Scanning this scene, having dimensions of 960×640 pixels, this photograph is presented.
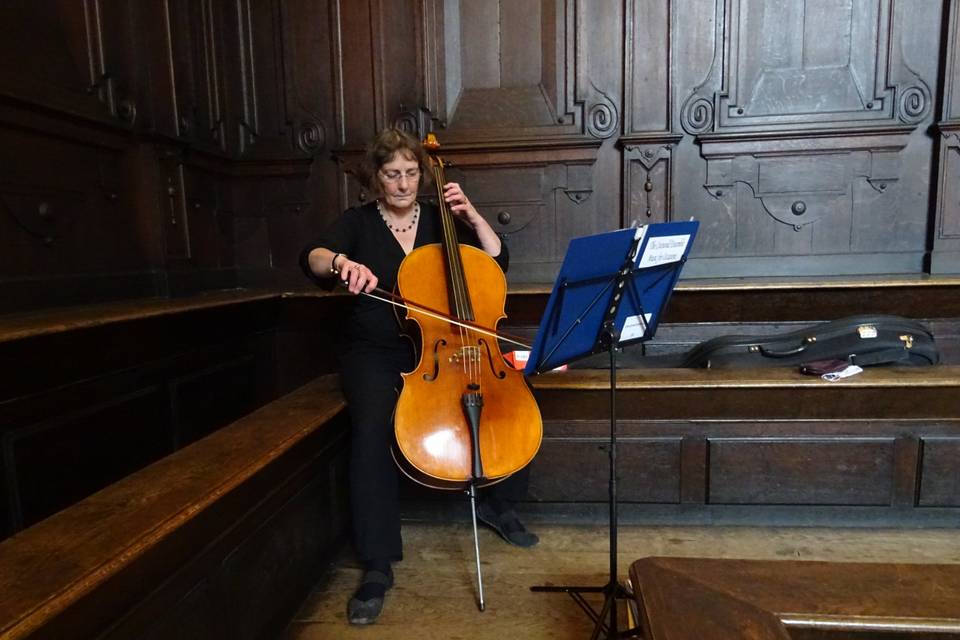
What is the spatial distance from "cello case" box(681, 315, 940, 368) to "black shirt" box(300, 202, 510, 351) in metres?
1.15

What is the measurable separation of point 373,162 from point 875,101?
2.37m

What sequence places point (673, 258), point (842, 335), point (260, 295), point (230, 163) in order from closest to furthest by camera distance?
point (673, 258)
point (842, 335)
point (260, 295)
point (230, 163)

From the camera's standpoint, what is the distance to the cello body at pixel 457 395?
4.91 feet

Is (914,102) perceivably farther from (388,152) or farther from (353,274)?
(353,274)

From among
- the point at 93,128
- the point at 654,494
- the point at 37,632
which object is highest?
the point at 93,128

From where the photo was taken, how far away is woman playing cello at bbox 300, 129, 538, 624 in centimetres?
166

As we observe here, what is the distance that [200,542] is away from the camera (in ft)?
3.80

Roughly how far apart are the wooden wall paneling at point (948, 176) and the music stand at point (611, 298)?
6.74ft

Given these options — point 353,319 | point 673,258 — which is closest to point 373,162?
point 353,319

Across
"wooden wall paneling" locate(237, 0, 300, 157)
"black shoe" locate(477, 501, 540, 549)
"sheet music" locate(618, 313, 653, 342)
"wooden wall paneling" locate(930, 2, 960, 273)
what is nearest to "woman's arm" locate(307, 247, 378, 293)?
"sheet music" locate(618, 313, 653, 342)

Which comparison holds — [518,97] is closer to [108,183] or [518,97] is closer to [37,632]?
[108,183]

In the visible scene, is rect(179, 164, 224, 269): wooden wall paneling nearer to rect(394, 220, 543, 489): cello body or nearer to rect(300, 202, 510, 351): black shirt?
rect(300, 202, 510, 351): black shirt

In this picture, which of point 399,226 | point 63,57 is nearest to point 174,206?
point 63,57

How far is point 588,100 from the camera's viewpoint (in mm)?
2875
